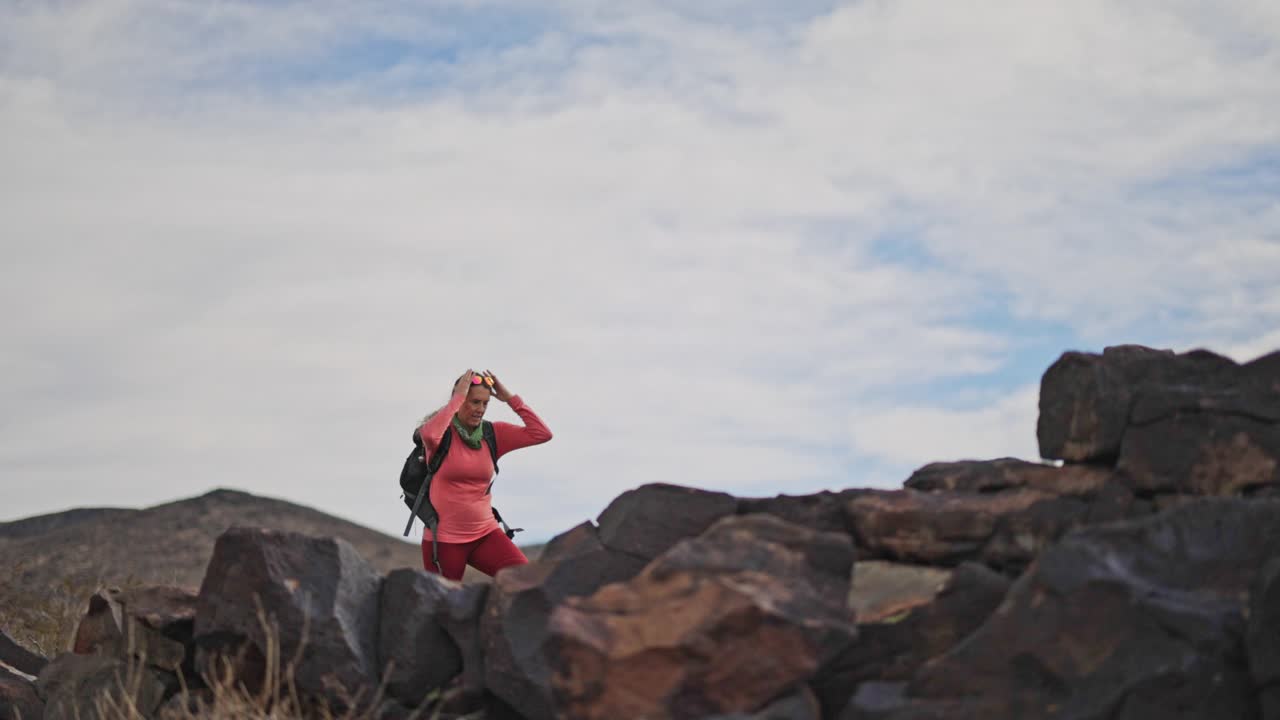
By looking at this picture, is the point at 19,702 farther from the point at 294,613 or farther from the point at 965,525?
the point at 965,525

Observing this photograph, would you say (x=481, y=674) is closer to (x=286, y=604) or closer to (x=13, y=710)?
(x=286, y=604)

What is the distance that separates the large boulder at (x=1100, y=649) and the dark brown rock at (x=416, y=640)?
11.3ft

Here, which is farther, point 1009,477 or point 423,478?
point 423,478

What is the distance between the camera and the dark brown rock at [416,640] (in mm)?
9195

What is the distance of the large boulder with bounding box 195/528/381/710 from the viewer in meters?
9.12

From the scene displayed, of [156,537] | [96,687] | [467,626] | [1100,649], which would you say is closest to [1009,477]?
[1100,649]

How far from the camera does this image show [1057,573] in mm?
7098

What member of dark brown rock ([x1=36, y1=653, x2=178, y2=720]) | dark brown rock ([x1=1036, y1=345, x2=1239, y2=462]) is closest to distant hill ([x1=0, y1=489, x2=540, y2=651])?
dark brown rock ([x1=36, y1=653, x2=178, y2=720])

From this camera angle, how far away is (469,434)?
1095cm

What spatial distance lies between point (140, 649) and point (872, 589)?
5472 mm

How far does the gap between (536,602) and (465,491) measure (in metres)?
2.32

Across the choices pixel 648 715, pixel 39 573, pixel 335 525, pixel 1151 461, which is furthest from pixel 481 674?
pixel 335 525

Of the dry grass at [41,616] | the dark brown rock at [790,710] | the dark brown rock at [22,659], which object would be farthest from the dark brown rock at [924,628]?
the dry grass at [41,616]

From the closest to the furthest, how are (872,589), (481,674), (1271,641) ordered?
1. (1271,641)
2. (872,589)
3. (481,674)
